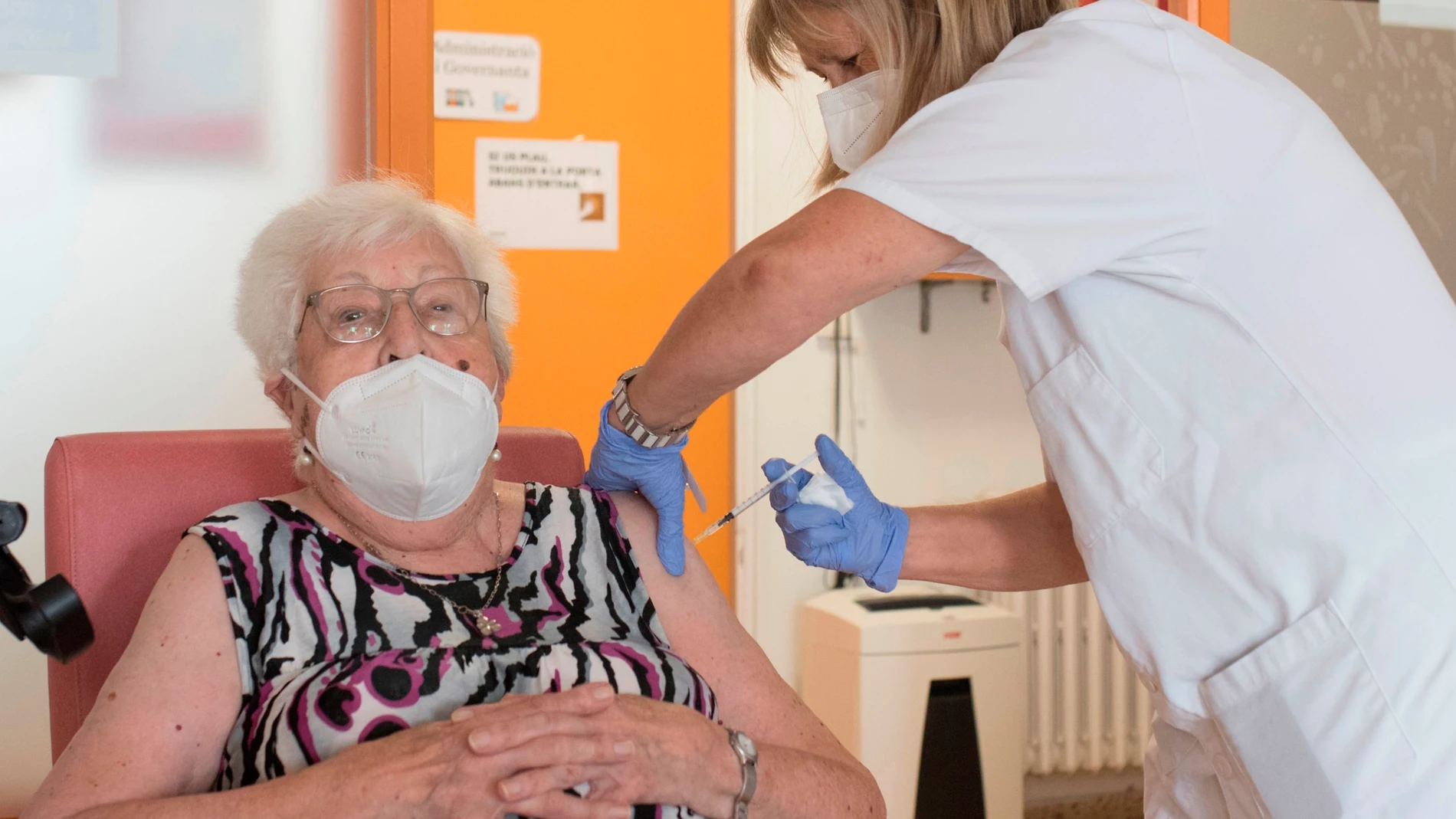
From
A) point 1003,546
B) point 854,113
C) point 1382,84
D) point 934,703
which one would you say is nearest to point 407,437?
point 854,113

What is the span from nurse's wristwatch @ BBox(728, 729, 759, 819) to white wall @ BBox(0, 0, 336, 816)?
36.2 inches

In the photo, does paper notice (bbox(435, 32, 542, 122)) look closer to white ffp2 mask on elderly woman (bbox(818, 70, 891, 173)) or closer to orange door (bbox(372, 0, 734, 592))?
orange door (bbox(372, 0, 734, 592))

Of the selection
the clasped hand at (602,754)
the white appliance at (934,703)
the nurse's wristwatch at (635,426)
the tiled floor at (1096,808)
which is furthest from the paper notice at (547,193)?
the clasped hand at (602,754)

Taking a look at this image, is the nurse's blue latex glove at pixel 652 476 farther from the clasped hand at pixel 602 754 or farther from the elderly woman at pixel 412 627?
the clasped hand at pixel 602 754

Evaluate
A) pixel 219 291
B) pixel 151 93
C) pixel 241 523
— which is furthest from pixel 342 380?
pixel 151 93

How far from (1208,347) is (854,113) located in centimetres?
42

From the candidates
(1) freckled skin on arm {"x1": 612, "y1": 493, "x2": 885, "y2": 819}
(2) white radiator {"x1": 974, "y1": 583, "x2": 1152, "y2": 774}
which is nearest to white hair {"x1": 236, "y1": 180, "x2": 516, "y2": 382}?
(1) freckled skin on arm {"x1": 612, "y1": 493, "x2": 885, "y2": 819}

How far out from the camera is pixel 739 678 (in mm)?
1360

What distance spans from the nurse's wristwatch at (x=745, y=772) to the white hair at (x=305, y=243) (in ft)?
1.88

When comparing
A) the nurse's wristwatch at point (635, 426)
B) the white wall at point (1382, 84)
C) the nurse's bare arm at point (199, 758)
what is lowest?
the nurse's bare arm at point (199, 758)

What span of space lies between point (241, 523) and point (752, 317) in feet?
1.93

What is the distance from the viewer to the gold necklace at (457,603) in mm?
1255

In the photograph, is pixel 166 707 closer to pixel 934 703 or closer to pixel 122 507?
pixel 122 507

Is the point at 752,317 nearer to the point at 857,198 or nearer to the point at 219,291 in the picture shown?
the point at 857,198
